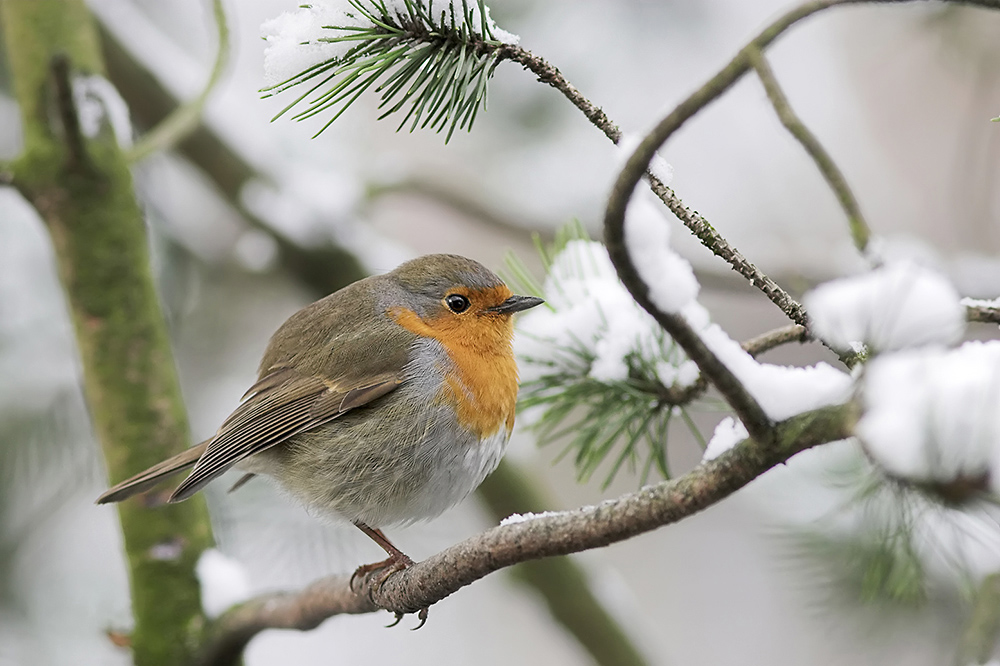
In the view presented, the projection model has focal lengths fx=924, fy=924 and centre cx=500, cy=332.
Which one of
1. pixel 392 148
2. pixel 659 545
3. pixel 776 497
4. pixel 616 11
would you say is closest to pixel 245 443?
pixel 776 497

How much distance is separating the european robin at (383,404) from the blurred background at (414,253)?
349 mm

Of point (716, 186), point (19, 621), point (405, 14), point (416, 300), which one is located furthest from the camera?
point (716, 186)

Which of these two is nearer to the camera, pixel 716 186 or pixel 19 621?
pixel 19 621

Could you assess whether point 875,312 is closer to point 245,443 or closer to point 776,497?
point 776,497

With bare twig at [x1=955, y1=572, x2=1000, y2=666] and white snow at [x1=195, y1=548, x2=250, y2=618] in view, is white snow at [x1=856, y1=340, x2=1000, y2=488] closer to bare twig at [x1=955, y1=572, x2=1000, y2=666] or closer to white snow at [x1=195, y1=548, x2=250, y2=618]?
bare twig at [x1=955, y1=572, x2=1000, y2=666]

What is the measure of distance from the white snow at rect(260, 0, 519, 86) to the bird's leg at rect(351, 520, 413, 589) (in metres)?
0.99

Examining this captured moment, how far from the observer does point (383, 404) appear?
1986 millimetres

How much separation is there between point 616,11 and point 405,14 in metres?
2.53

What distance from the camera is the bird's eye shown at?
84.4 inches

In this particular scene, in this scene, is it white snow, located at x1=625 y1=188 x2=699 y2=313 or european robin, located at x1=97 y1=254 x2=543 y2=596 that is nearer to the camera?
white snow, located at x1=625 y1=188 x2=699 y2=313

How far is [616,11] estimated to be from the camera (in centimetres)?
333

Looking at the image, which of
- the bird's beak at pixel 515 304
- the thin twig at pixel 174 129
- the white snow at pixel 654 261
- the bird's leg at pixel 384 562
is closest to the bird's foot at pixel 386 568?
the bird's leg at pixel 384 562

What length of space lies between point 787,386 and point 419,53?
52 centimetres

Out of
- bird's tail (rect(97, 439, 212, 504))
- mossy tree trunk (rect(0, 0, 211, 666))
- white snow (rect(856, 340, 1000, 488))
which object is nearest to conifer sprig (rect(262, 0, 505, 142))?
white snow (rect(856, 340, 1000, 488))
